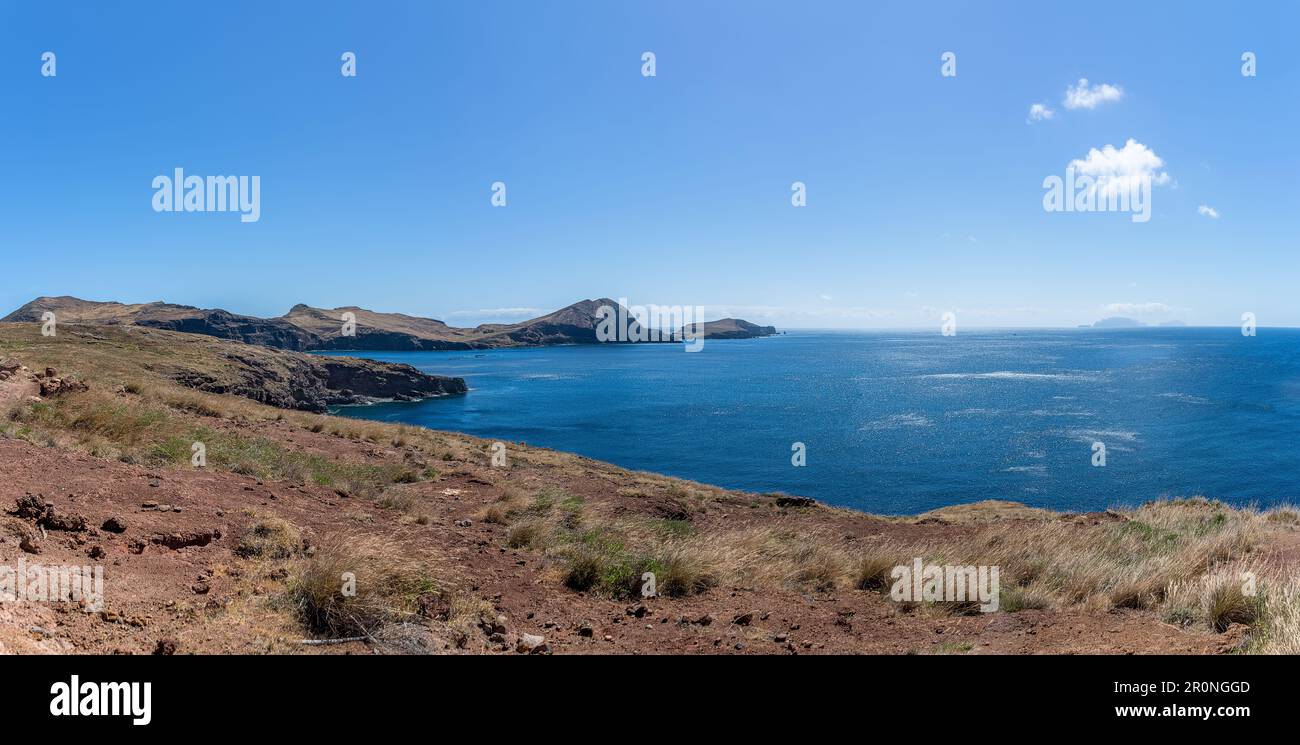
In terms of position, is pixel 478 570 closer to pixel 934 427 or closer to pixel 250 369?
pixel 934 427

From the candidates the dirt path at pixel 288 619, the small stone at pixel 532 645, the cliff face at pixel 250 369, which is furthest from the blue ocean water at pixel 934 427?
the small stone at pixel 532 645

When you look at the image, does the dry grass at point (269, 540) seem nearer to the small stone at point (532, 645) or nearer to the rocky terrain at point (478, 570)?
the rocky terrain at point (478, 570)

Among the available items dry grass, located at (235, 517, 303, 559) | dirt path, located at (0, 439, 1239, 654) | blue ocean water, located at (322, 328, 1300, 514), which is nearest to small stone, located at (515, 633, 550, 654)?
dirt path, located at (0, 439, 1239, 654)

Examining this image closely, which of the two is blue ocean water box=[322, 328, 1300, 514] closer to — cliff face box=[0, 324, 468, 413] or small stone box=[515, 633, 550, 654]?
cliff face box=[0, 324, 468, 413]

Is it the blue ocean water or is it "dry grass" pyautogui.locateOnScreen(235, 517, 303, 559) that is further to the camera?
the blue ocean water
